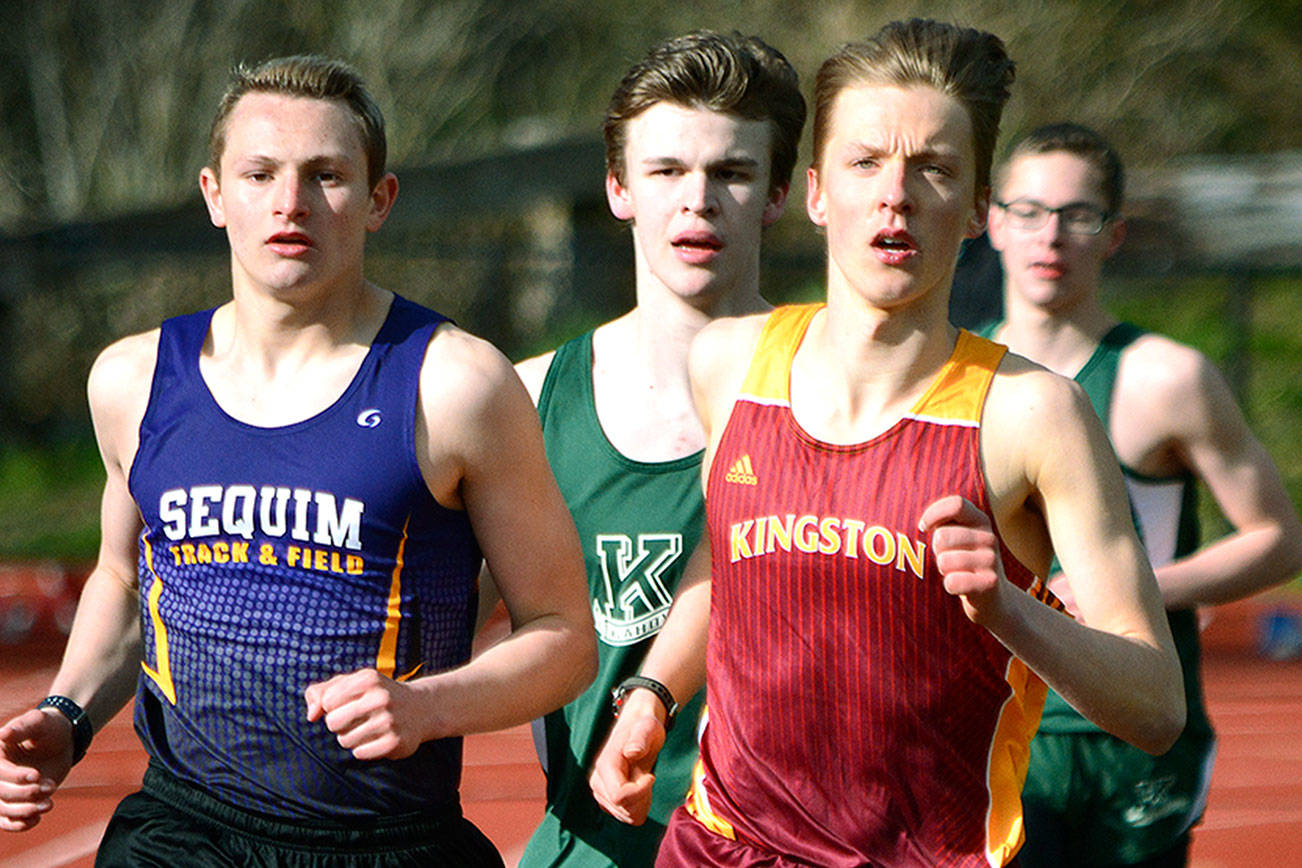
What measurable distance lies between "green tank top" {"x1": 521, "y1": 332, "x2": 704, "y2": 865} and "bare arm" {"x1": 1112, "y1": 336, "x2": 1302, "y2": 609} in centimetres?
102

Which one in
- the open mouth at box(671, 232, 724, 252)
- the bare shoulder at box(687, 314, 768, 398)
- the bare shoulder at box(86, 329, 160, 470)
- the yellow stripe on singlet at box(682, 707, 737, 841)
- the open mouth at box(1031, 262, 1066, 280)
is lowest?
the yellow stripe on singlet at box(682, 707, 737, 841)

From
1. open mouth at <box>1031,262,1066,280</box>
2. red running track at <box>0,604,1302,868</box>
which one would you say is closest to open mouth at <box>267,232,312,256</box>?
open mouth at <box>1031,262,1066,280</box>

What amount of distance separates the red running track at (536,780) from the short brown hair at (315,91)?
356cm

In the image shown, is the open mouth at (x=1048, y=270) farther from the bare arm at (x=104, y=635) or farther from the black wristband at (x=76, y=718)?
the black wristband at (x=76, y=718)

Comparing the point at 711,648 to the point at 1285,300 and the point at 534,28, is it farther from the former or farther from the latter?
the point at 534,28

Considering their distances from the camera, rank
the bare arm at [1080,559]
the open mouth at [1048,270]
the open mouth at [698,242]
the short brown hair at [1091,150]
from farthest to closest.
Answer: the short brown hair at [1091,150] → the open mouth at [1048,270] → the open mouth at [698,242] → the bare arm at [1080,559]

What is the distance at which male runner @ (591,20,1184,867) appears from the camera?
2.29m

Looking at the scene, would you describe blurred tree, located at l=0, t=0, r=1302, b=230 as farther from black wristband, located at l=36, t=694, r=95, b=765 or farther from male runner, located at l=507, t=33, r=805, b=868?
black wristband, located at l=36, t=694, r=95, b=765

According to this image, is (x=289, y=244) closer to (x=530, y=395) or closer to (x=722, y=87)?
(x=530, y=395)

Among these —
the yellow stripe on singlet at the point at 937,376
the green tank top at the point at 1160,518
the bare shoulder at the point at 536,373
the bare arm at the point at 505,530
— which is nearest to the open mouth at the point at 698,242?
the bare shoulder at the point at 536,373

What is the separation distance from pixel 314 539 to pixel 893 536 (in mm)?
915

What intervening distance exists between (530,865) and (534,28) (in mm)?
18158

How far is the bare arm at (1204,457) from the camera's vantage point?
3455 mm

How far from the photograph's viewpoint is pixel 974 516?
2.02 meters
